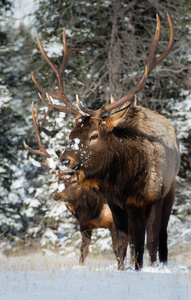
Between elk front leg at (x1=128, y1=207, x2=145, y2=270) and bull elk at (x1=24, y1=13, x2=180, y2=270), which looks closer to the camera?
bull elk at (x1=24, y1=13, x2=180, y2=270)

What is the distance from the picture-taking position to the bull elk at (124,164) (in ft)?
15.9

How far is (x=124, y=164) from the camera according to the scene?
5082 mm

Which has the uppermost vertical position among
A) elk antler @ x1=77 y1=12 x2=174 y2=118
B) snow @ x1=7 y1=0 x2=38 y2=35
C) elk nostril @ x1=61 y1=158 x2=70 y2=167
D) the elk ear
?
elk antler @ x1=77 y1=12 x2=174 y2=118

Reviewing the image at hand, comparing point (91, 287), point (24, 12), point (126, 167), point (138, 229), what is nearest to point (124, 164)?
point (126, 167)

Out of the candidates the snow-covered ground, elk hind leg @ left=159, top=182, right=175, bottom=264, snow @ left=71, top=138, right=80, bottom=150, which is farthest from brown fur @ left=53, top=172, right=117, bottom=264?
the snow-covered ground

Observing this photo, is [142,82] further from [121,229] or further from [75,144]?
[121,229]

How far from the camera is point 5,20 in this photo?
489 inches

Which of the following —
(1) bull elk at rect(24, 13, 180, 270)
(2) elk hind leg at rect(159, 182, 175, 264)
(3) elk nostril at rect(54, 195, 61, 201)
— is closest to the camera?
(1) bull elk at rect(24, 13, 180, 270)

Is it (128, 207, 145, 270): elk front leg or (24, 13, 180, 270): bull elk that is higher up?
(24, 13, 180, 270): bull elk

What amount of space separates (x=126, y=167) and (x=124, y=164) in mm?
40

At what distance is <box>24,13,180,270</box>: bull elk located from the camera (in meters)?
4.85

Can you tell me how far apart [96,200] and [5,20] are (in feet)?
A: 23.1

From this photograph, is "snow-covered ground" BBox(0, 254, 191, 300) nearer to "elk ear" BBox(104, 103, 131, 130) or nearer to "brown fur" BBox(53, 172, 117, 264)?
"elk ear" BBox(104, 103, 131, 130)

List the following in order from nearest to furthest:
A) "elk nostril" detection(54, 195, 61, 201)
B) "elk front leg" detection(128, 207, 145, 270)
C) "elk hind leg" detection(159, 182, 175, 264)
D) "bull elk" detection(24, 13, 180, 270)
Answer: "bull elk" detection(24, 13, 180, 270) < "elk front leg" detection(128, 207, 145, 270) < "elk hind leg" detection(159, 182, 175, 264) < "elk nostril" detection(54, 195, 61, 201)
